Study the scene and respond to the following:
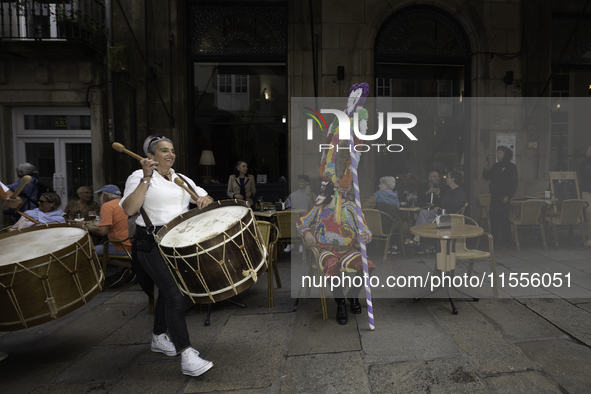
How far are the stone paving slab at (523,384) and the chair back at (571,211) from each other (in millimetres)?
5485

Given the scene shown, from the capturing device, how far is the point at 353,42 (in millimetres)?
8086

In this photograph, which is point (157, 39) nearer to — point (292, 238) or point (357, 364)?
point (292, 238)

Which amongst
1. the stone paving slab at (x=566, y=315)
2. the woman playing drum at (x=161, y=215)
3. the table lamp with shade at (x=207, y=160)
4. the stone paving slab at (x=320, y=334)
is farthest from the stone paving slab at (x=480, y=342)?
the table lamp with shade at (x=207, y=160)

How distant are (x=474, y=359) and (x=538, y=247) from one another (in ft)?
17.4

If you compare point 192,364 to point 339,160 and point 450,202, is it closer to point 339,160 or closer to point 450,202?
point 339,160

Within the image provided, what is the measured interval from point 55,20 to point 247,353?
25.6ft

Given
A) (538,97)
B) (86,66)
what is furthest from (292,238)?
(538,97)

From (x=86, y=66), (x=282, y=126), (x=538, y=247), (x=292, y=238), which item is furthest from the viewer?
(x=282, y=126)

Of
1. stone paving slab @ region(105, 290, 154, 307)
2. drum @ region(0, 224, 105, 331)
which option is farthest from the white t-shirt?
stone paving slab @ region(105, 290, 154, 307)

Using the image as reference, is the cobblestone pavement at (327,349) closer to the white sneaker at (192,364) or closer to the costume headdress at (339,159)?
the white sneaker at (192,364)

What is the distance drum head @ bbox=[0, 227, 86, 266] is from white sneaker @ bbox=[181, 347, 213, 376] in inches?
51.7

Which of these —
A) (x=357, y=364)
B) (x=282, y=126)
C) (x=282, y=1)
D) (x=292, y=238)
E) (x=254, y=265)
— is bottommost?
(x=357, y=364)

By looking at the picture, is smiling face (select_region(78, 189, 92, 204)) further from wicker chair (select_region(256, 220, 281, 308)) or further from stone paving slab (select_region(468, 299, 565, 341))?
stone paving slab (select_region(468, 299, 565, 341))

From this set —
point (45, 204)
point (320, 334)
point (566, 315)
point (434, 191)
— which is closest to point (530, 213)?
point (434, 191)
